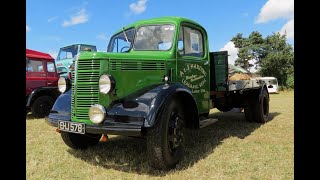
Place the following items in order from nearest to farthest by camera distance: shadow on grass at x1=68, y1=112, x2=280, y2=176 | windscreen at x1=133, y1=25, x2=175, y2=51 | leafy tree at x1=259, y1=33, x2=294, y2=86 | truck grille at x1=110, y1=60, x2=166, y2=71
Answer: truck grille at x1=110, y1=60, x2=166, y2=71
shadow on grass at x1=68, y1=112, x2=280, y2=176
windscreen at x1=133, y1=25, x2=175, y2=51
leafy tree at x1=259, y1=33, x2=294, y2=86

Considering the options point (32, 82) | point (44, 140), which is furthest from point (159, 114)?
point (32, 82)

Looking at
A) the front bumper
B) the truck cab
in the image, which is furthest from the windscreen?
the truck cab

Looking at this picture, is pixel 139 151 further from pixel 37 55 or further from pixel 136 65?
pixel 37 55

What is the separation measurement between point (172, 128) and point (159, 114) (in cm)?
38

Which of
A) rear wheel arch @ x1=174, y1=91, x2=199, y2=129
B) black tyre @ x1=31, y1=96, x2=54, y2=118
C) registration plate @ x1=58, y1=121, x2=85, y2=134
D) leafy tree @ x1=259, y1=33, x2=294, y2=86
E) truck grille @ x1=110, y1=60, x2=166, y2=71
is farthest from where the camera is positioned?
leafy tree @ x1=259, y1=33, x2=294, y2=86

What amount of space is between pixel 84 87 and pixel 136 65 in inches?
29.3

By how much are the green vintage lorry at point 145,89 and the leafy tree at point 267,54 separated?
1145 inches

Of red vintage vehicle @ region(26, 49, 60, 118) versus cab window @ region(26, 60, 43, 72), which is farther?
cab window @ region(26, 60, 43, 72)

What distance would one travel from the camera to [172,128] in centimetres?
404

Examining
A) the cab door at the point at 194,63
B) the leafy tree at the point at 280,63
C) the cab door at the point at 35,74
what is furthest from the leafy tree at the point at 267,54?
the cab door at the point at 194,63

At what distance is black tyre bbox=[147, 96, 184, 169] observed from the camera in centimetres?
371

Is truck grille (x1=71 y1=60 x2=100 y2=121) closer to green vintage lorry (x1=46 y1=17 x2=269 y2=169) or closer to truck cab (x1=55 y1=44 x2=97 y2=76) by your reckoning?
green vintage lorry (x1=46 y1=17 x2=269 y2=169)

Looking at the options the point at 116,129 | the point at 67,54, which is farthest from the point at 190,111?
the point at 67,54

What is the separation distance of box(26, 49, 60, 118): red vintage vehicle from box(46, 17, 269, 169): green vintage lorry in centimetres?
457
